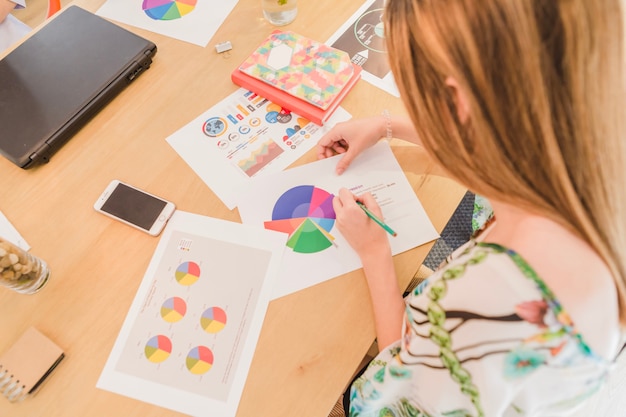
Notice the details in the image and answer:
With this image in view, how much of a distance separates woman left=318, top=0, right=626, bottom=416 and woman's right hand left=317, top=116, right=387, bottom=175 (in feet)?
0.82

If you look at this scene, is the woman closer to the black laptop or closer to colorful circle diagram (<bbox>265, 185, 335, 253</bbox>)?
colorful circle diagram (<bbox>265, 185, 335, 253</bbox>)

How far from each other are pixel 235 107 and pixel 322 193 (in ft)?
0.87

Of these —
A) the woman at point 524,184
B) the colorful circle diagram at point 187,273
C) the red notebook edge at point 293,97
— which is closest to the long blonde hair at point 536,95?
the woman at point 524,184

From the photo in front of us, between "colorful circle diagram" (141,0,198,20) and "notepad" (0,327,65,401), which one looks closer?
"notepad" (0,327,65,401)

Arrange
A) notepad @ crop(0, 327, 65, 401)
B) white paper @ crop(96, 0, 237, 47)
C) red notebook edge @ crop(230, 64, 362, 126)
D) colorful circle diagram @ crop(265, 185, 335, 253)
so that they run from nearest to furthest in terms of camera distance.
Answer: notepad @ crop(0, 327, 65, 401)
colorful circle diagram @ crop(265, 185, 335, 253)
red notebook edge @ crop(230, 64, 362, 126)
white paper @ crop(96, 0, 237, 47)

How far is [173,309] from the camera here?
2.32ft

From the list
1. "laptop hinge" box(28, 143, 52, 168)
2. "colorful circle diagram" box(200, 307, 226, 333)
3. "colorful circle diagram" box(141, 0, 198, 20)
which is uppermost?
"colorful circle diagram" box(141, 0, 198, 20)

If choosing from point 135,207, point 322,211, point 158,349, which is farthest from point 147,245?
point 322,211

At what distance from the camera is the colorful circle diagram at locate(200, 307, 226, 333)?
0.69 metres

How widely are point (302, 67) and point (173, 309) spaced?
1.72 ft

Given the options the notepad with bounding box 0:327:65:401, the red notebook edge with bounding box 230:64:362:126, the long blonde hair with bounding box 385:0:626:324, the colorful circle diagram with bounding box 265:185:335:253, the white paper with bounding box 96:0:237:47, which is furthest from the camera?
the white paper with bounding box 96:0:237:47

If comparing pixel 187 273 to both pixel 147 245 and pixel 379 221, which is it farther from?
pixel 379 221

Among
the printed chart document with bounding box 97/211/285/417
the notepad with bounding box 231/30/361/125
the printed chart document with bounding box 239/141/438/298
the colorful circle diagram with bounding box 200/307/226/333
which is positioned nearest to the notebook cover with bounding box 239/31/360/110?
the notepad with bounding box 231/30/361/125

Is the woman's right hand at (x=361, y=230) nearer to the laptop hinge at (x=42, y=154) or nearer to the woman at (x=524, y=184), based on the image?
the woman at (x=524, y=184)
